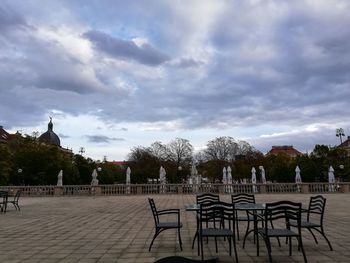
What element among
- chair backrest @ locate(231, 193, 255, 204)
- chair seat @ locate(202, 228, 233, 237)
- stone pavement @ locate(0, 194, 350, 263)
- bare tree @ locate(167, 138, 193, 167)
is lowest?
stone pavement @ locate(0, 194, 350, 263)

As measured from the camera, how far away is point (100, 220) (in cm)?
1355

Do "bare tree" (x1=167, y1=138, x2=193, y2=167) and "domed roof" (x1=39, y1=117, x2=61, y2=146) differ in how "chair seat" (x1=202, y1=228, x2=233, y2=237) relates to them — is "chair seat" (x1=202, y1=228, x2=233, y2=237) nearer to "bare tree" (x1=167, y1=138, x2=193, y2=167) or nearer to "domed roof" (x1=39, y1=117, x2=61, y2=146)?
"bare tree" (x1=167, y1=138, x2=193, y2=167)

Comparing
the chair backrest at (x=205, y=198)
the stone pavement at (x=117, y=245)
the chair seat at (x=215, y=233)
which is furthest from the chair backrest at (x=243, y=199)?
the chair seat at (x=215, y=233)

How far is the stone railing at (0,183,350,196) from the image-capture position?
32312mm

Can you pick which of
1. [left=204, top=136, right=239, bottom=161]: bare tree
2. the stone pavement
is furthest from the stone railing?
[left=204, top=136, right=239, bottom=161]: bare tree

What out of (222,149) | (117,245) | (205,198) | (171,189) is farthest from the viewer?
(222,149)

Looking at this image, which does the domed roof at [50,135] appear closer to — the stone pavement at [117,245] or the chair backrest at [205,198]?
the stone pavement at [117,245]

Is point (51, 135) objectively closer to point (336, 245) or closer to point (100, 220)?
point (100, 220)

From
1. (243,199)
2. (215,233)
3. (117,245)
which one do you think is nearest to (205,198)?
(243,199)

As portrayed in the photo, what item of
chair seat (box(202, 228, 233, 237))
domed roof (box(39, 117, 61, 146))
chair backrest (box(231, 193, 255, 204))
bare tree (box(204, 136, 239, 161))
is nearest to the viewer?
chair seat (box(202, 228, 233, 237))

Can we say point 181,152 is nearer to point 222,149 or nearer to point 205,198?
point 222,149

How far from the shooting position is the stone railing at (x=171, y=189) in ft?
106

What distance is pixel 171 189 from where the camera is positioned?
34.0 meters

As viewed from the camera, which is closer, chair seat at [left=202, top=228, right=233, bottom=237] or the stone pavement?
chair seat at [left=202, top=228, right=233, bottom=237]
